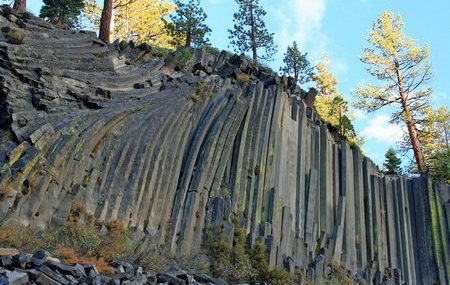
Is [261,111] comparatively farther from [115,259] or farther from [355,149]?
[115,259]

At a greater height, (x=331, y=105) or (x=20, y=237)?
(x=331, y=105)

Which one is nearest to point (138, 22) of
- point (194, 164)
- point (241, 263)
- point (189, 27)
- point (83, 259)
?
point (189, 27)

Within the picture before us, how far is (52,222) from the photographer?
12570 millimetres

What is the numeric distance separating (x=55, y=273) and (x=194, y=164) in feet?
27.3

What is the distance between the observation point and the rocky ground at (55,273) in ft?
28.7

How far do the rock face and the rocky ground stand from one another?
2.61 meters

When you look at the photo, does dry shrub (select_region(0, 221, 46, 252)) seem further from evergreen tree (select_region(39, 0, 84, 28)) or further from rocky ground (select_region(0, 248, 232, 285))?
evergreen tree (select_region(39, 0, 84, 28))

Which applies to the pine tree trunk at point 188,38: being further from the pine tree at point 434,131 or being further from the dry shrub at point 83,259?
the dry shrub at point 83,259

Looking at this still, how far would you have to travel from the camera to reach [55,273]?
9164 millimetres

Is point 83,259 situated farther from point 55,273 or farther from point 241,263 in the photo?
point 241,263

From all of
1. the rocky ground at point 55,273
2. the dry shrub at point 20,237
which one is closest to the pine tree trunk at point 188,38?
the dry shrub at point 20,237

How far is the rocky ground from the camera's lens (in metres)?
8.75

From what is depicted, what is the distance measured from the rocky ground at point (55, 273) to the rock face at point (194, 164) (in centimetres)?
261

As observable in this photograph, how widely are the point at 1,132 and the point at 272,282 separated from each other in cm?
702
